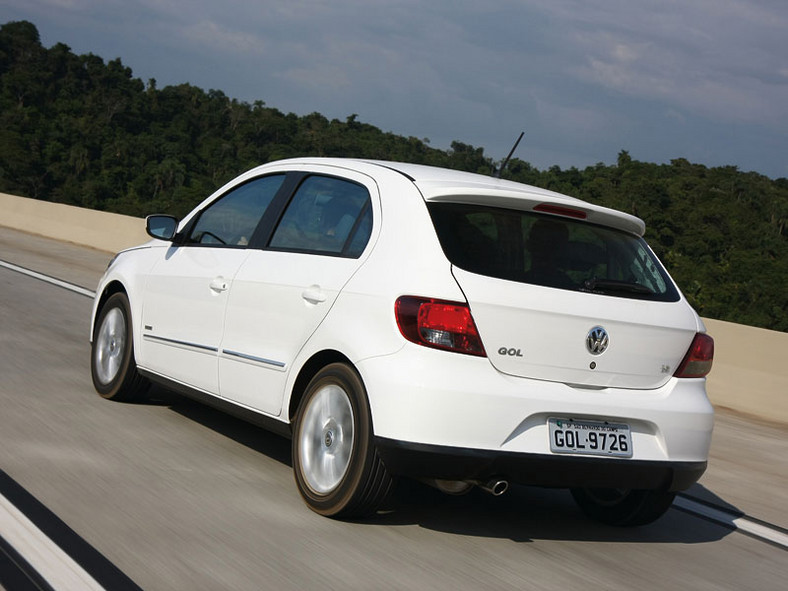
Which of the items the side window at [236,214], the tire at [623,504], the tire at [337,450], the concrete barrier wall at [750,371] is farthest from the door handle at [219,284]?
the concrete barrier wall at [750,371]

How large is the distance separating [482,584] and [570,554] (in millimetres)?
806

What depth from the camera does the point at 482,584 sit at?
14.1 feet

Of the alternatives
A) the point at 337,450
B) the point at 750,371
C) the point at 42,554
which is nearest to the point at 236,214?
the point at 337,450

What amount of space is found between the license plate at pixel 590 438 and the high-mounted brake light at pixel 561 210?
3.37 ft

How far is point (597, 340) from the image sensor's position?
15.6 ft

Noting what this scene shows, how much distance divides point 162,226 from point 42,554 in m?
3.25

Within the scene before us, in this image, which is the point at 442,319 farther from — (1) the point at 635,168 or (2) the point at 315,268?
(1) the point at 635,168

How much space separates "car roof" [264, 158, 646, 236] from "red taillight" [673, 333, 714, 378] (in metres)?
0.65

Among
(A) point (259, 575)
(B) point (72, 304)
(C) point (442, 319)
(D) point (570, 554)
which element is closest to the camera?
(A) point (259, 575)

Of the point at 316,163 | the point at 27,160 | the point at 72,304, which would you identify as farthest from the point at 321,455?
the point at 27,160

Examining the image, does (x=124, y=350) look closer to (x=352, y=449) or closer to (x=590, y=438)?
(x=352, y=449)

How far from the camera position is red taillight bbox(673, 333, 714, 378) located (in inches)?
200

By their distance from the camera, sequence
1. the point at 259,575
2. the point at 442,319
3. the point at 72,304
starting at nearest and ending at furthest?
the point at 259,575 → the point at 442,319 → the point at 72,304

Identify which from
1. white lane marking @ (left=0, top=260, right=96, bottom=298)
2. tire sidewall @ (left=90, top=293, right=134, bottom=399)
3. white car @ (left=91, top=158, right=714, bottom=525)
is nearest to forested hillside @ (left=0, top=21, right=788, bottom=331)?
white lane marking @ (left=0, top=260, right=96, bottom=298)
